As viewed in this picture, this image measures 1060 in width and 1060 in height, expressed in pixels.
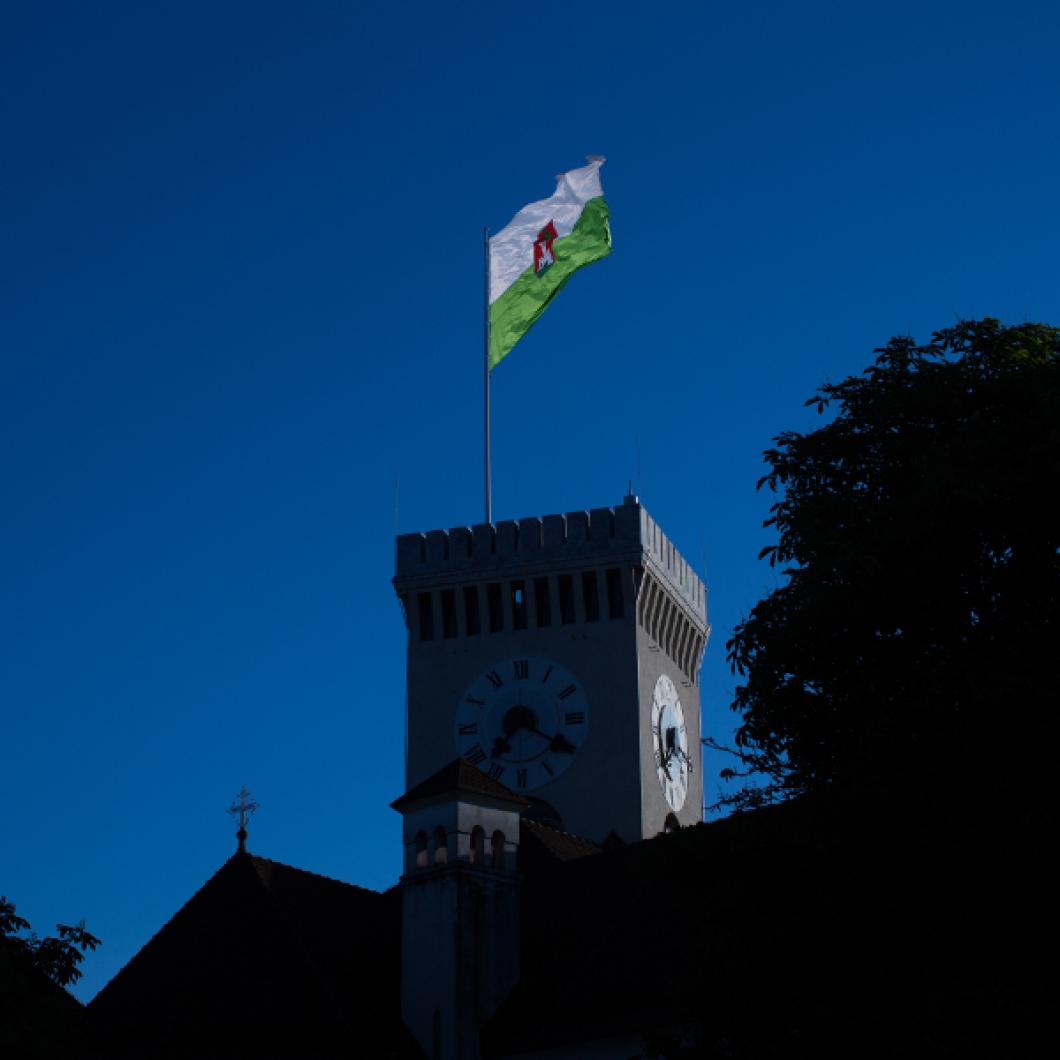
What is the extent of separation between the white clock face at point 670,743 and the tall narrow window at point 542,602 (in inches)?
146

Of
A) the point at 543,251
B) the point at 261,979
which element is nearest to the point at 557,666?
the point at 543,251

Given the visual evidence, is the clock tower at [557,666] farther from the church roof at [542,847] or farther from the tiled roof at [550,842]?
the church roof at [542,847]

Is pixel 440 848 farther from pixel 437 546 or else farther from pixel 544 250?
pixel 544 250

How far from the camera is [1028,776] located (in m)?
26.1

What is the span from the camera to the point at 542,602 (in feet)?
194

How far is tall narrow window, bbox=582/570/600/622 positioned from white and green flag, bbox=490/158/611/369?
741 centimetres

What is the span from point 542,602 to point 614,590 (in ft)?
6.93

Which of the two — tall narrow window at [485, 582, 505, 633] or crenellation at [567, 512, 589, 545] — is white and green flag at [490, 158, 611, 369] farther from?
tall narrow window at [485, 582, 505, 633]

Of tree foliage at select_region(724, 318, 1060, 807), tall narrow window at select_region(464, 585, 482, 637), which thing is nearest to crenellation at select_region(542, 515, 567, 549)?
tall narrow window at select_region(464, 585, 482, 637)

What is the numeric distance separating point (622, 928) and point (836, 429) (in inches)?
540

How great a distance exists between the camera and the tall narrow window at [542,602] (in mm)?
58938

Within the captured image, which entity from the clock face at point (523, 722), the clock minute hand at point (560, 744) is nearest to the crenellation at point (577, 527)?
the clock face at point (523, 722)

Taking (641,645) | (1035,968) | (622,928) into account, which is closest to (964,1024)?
(1035,968)

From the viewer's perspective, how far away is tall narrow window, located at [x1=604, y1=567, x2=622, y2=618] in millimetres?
58562
